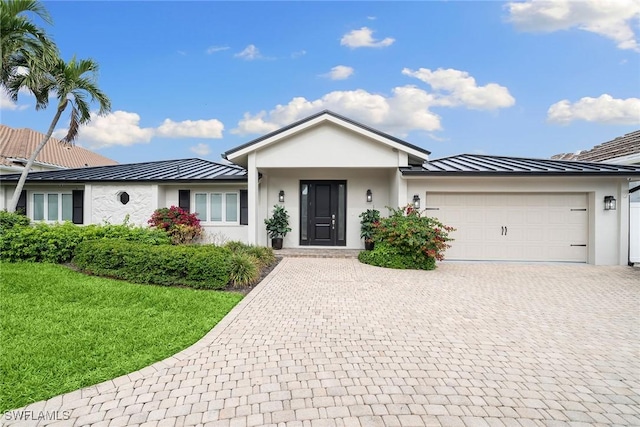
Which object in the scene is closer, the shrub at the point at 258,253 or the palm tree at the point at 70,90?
the shrub at the point at 258,253

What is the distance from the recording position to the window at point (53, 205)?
13000 millimetres

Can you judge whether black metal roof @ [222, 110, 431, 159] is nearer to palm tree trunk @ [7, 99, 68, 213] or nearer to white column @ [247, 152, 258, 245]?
white column @ [247, 152, 258, 245]

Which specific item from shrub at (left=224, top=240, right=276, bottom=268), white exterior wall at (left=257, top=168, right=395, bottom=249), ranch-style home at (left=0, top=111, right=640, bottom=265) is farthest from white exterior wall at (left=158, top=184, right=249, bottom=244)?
shrub at (left=224, top=240, right=276, bottom=268)

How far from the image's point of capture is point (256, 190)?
37.6 ft

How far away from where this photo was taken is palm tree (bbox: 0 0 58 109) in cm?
1052

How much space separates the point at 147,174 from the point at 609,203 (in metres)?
16.7

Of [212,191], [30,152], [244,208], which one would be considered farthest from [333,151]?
[30,152]

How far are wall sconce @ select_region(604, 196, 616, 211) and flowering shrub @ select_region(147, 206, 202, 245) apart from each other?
1406 centimetres

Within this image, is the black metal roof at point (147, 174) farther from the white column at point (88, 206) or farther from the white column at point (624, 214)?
the white column at point (624, 214)

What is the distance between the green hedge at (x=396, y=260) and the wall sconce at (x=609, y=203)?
19.5 ft

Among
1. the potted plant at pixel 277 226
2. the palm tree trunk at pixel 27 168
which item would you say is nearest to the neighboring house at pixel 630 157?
the potted plant at pixel 277 226

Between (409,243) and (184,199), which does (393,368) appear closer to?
(409,243)

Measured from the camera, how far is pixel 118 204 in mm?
12594

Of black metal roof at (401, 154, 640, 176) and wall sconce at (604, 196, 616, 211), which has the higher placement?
black metal roof at (401, 154, 640, 176)
